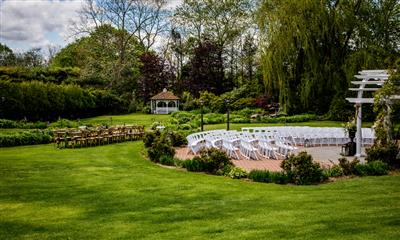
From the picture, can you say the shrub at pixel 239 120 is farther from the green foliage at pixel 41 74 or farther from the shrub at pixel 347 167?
the green foliage at pixel 41 74

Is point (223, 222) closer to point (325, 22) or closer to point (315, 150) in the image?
point (315, 150)

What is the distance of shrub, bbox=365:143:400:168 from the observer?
48.6ft

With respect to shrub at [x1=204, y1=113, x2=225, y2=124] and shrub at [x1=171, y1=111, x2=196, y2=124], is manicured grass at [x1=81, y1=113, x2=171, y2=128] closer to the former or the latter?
shrub at [x1=171, y1=111, x2=196, y2=124]

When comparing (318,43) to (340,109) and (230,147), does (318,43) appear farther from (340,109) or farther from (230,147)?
(230,147)

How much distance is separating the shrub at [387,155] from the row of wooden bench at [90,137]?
549 inches

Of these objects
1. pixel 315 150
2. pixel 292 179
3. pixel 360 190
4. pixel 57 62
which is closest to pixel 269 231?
pixel 360 190

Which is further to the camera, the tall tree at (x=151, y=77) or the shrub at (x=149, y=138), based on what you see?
the tall tree at (x=151, y=77)

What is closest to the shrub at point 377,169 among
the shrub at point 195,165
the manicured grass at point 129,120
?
the shrub at point 195,165

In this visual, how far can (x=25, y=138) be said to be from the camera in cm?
2392

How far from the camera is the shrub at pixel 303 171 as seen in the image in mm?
12766

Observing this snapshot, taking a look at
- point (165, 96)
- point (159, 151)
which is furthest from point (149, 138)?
point (165, 96)

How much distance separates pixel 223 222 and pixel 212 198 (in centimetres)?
230

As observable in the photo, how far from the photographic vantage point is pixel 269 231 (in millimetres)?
7664

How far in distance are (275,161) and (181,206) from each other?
7.78 meters
